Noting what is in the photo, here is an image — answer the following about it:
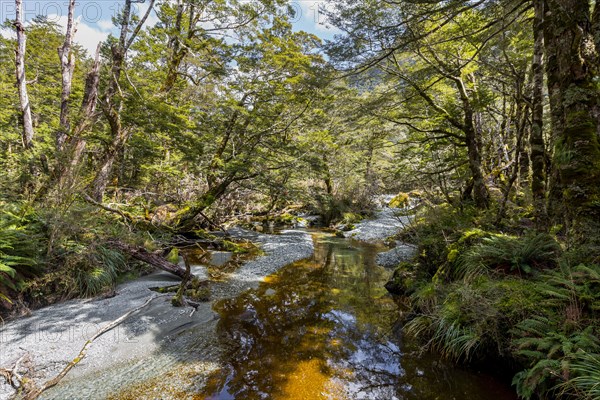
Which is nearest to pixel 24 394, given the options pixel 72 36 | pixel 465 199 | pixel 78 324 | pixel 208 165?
pixel 78 324

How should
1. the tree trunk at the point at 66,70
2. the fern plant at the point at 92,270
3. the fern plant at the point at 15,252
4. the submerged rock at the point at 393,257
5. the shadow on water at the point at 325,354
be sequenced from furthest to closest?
the submerged rock at the point at 393,257 → the tree trunk at the point at 66,70 → the fern plant at the point at 92,270 → the fern plant at the point at 15,252 → the shadow on water at the point at 325,354

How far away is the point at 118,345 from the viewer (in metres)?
4.04

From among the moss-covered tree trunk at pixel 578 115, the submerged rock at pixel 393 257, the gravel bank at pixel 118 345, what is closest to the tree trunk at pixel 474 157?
the submerged rock at pixel 393 257

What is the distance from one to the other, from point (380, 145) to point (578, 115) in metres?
7.44

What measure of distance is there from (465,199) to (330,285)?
5.83m

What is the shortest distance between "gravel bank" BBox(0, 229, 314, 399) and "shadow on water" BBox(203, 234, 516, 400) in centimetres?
41

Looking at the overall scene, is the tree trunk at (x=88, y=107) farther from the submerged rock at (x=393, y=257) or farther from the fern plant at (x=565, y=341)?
the submerged rock at (x=393, y=257)

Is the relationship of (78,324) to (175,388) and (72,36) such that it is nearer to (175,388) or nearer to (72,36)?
(175,388)

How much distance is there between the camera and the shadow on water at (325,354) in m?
3.51

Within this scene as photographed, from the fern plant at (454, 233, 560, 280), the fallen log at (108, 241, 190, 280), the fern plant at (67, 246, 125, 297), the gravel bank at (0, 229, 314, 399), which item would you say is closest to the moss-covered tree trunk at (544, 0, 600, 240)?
the fern plant at (454, 233, 560, 280)

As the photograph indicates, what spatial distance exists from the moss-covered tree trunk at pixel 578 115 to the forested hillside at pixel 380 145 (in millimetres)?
20

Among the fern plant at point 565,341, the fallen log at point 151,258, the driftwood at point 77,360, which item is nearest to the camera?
the fern plant at point 565,341

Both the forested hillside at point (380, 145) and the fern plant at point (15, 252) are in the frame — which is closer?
the forested hillside at point (380, 145)

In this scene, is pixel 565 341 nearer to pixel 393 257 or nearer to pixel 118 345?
pixel 118 345
